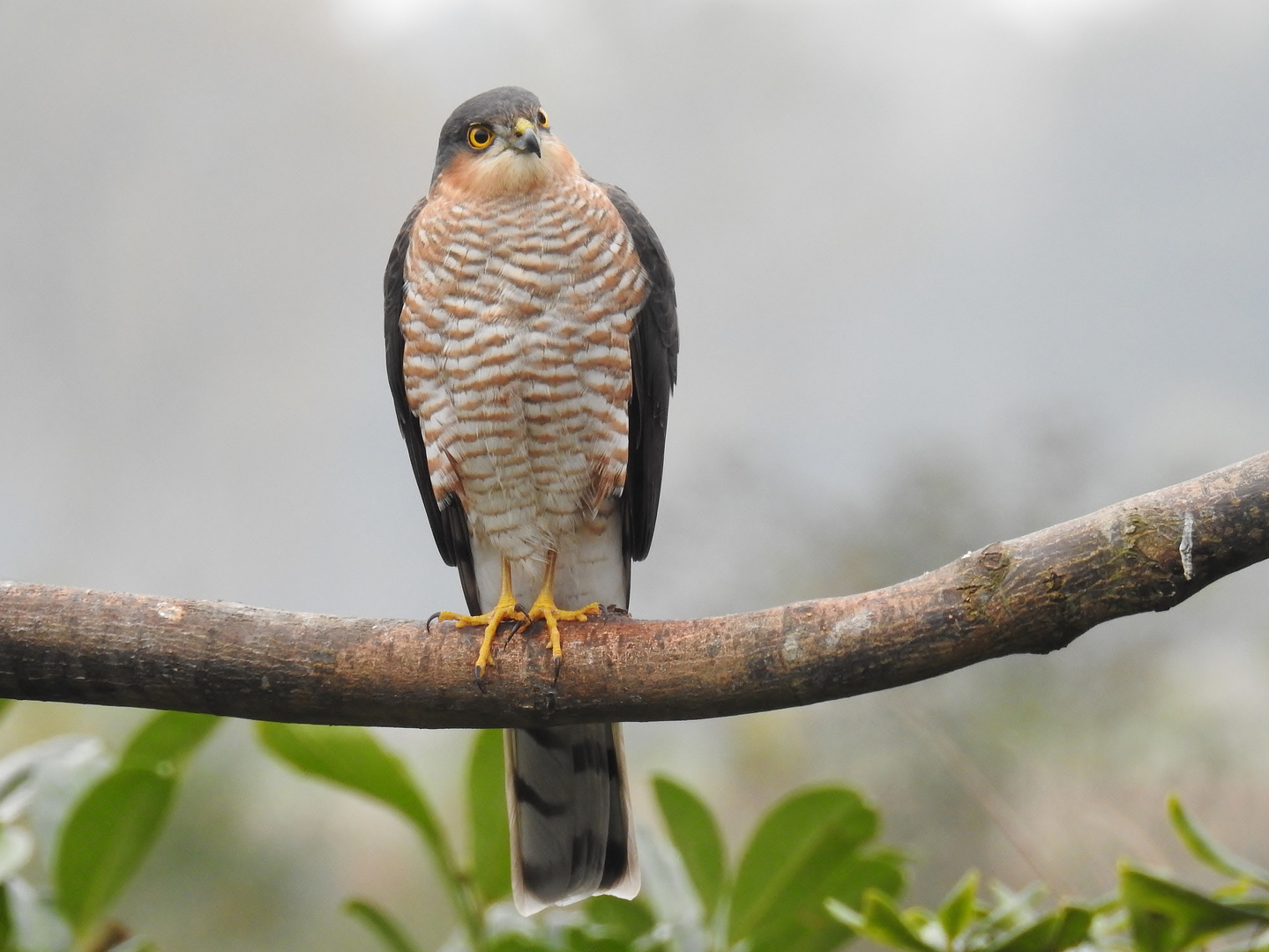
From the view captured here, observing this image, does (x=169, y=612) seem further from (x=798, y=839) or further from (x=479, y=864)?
(x=798, y=839)

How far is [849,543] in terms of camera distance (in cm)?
476

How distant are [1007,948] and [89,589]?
4.69ft

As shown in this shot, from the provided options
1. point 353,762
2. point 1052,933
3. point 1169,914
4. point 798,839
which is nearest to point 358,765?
point 353,762

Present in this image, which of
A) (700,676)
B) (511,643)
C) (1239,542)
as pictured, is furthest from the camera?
(511,643)

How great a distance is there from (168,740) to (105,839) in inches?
7.3

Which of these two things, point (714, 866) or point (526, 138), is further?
point (526, 138)

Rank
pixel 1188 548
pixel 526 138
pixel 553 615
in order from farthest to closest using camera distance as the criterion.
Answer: pixel 526 138 → pixel 553 615 → pixel 1188 548

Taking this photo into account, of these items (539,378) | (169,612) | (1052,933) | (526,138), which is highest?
(526,138)

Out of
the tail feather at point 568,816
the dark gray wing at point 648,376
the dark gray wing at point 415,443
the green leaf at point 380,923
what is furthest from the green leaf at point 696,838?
the dark gray wing at point 415,443

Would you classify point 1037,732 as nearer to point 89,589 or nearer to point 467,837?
point 467,837

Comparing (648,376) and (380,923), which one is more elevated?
(648,376)

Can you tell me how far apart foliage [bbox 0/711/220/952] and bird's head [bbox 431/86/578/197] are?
120 centimetres

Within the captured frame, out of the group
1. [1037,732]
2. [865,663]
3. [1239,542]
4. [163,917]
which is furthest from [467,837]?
[1037,732]

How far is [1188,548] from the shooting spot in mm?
1439
